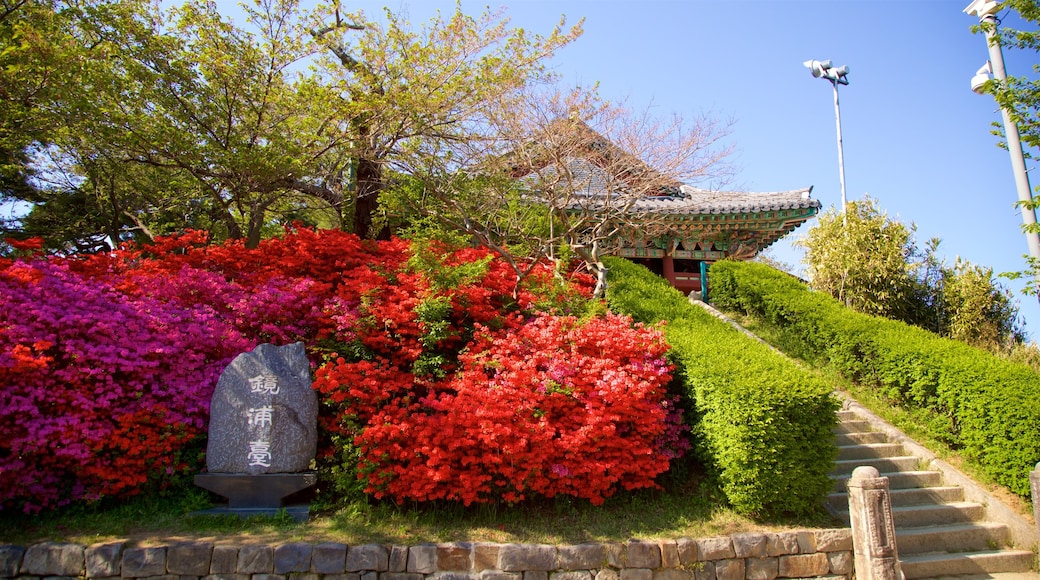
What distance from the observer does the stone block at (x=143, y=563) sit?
4844 millimetres

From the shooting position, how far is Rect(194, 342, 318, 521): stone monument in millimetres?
5625

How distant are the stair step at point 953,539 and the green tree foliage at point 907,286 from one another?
6313 mm

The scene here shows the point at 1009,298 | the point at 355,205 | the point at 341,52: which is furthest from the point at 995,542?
the point at 341,52

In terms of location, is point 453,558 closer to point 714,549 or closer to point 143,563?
point 714,549

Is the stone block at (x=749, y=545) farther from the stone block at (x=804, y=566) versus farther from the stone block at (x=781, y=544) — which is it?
the stone block at (x=804, y=566)

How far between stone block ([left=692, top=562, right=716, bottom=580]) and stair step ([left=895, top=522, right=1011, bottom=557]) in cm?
225

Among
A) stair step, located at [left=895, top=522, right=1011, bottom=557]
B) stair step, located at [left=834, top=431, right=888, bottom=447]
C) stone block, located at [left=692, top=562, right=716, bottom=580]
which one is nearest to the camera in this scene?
stone block, located at [left=692, top=562, right=716, bottom=580]

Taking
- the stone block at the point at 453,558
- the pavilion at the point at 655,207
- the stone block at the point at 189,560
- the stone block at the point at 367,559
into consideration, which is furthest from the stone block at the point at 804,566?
the pavilion at the point at 655,207

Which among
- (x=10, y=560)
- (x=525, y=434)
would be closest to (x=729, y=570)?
(x=525, y=434)

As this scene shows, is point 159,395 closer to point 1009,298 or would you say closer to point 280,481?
point 280,481

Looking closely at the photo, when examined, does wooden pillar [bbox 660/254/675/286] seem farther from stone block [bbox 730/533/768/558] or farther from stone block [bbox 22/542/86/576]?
stone block [bbox 22/542/86/576]

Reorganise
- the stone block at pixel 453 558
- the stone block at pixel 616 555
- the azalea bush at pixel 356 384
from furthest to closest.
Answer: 1. the azalea bush at pixel 356 384
2. the stone block at pixel 616 555
3. the stone block at pixel 453 558

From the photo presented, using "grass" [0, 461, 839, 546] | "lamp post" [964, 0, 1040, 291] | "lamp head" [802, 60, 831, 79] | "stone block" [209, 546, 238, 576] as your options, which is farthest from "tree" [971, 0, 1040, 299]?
"lamp head" [802, 60, 831, 79]

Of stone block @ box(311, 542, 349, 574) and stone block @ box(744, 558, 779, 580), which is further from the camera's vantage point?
stone block @ box(744, 558, 779, 580)
